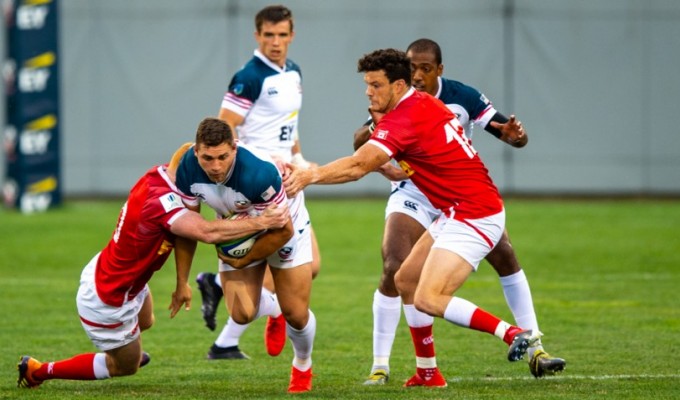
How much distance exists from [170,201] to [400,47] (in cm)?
1655

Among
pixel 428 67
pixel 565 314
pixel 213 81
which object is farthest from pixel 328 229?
pixel 428 67

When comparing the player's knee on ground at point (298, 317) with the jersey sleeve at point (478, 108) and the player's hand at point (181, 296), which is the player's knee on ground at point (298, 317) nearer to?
the player's hand at point (181, 296)

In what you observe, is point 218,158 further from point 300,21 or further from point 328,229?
point 300,21

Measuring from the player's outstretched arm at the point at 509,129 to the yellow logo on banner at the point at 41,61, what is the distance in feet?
43.5

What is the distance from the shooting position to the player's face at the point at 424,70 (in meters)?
8.22

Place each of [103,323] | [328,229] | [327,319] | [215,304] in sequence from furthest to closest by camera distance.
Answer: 1. [328,229]
2. [327,319]
3. [215,304]
4. [103,323]

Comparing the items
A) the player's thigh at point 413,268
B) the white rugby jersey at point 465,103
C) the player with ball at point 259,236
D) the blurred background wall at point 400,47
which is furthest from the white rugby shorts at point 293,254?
the blurred background wall at point 400,47

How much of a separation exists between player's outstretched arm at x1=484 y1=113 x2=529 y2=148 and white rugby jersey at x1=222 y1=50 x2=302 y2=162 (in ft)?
6.96

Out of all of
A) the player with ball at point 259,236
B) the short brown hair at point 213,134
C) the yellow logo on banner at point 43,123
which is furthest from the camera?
the yellow logo on banner at point 43,123

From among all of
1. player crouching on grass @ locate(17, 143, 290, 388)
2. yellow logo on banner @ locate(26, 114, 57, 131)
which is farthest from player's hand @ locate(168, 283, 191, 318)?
yellow logo on banner @ locate(26, 114, 57, 131)

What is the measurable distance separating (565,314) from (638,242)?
233 inches

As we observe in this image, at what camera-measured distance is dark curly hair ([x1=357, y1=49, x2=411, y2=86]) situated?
7.22 m

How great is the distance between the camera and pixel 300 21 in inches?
920

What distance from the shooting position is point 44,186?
810 inches
